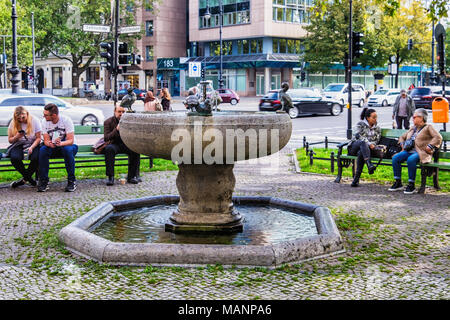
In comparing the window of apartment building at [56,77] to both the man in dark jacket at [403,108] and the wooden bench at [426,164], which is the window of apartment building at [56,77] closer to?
the man in dark jacket at [403,108]

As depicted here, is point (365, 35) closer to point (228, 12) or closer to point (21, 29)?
point (228, 12)

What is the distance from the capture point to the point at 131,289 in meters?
5.23

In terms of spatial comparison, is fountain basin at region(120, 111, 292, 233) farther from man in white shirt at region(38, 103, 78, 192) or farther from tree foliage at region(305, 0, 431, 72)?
tree foliage at region(305, 0, 431, 72)

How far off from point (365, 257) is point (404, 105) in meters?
17.3

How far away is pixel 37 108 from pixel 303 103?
1465 centimetres

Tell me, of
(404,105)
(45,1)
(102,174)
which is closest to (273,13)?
(45,1)

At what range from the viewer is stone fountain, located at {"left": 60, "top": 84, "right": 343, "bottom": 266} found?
5.92 metres

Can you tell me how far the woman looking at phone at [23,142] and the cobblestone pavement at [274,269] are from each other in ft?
3.35

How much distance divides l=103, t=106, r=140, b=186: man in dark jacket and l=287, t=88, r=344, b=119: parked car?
2215 cm

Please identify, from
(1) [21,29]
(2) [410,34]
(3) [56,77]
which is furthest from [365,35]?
(3) [56,77]

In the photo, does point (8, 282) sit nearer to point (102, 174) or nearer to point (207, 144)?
point (207, 144)

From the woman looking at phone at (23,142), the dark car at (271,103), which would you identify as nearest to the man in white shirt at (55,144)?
the woman looking at phone at (23,142)

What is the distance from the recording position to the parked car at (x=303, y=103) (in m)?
33.2
